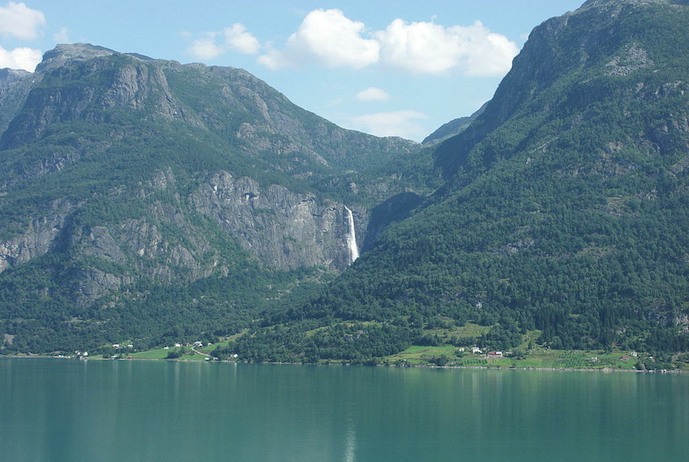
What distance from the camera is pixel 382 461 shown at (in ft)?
379

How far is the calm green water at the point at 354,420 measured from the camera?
121m

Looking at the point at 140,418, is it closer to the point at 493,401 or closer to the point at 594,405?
the point at 493,401

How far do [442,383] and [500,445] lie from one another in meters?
61.7

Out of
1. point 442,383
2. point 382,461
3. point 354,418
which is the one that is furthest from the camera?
point 442,383

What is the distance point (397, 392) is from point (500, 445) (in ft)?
164

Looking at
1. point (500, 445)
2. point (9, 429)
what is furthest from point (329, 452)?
point (9, 429)

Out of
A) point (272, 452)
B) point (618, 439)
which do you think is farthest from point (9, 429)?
point (618, 439)

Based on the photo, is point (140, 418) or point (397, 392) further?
point (397, 392)

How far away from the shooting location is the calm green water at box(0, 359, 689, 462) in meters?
121

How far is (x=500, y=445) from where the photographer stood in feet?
408

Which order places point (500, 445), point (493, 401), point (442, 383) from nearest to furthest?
point (500, 445)
point (493, 401)
point (442, 383)

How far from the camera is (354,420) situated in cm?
14400

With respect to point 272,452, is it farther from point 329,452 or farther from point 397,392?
point 397,392

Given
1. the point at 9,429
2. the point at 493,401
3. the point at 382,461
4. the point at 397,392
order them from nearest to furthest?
the point at 382,461 → the point at 9,429 → the point at 493,401 → the point at 397,392
